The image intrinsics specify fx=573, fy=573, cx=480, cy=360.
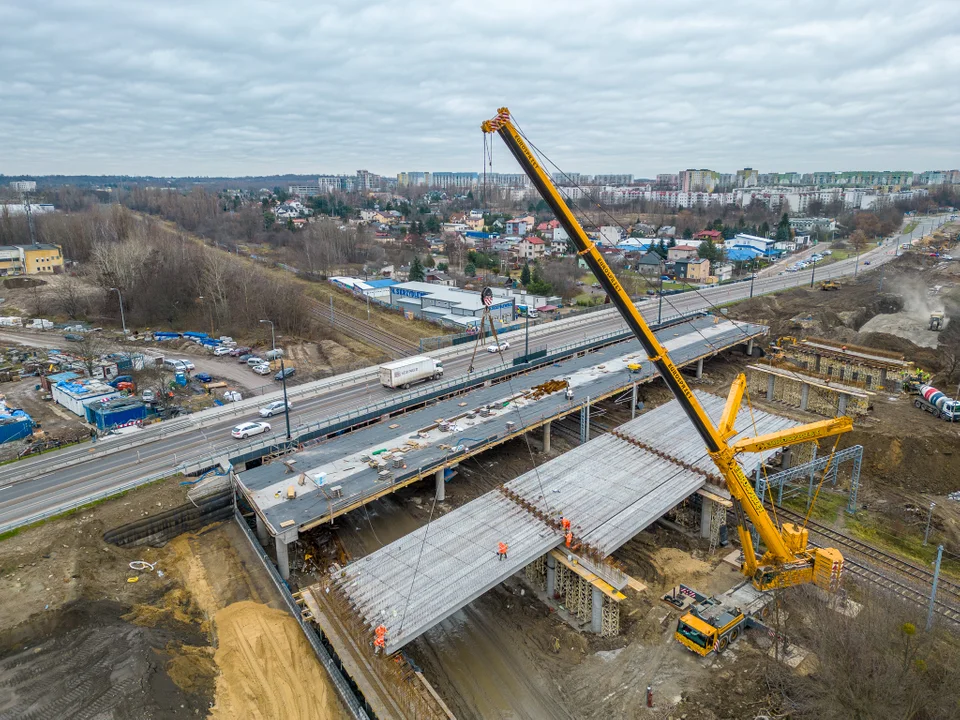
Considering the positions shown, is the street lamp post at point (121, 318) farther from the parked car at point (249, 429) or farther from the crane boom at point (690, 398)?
the crane boom at point (690, 398)

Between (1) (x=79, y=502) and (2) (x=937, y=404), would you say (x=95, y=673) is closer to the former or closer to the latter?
(1) (x=79, y=502)

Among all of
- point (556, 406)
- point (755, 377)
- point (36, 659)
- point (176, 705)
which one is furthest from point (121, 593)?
point (755, 377)

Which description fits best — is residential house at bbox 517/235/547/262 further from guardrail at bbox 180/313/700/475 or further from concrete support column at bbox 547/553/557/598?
concrete support column at bbox 547/553/557/598

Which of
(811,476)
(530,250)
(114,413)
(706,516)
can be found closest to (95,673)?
(114,413)

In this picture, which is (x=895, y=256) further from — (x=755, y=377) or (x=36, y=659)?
(x=36, y=659)

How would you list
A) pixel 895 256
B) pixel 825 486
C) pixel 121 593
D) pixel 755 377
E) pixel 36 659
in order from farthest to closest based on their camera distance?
pixel 895 256, pixel 755 377, pixel 825 486, pixel 121 593, pixel 36 659

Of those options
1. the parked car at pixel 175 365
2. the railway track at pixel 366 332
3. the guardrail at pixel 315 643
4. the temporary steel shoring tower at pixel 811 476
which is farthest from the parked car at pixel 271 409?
the temporary steel shoring tower at pixel 811 476
